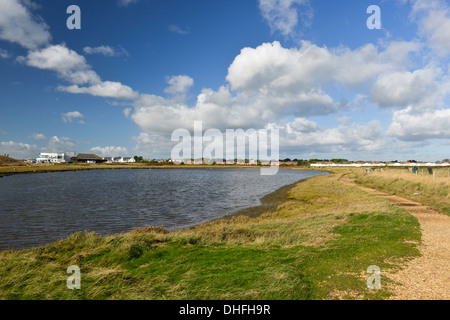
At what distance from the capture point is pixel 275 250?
10914 mm

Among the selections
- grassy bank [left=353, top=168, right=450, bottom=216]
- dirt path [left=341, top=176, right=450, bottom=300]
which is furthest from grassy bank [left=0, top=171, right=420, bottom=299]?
grassy bank [left=353, top=168, right=450, bottom=216]

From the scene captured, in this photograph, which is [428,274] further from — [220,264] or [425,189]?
[425,189]

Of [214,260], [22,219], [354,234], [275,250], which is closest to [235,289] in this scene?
[214,260]

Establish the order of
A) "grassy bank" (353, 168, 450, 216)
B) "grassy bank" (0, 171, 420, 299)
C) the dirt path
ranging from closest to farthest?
"grassy bank" (0, 171, 420, 299), the dirt path, "grassy bank" (353, 168, 450, 216)

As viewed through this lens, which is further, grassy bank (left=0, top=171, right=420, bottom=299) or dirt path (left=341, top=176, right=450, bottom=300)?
dirt path (left=341, top=176, right=450, bottom=300)

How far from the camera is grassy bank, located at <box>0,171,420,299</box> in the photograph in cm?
704

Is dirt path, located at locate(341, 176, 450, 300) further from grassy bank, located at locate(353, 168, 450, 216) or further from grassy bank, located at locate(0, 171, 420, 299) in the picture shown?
grassy bank, located at locate(353, 168, 450, 216)

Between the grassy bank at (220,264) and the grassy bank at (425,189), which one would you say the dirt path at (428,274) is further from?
the grassy bank at (425,189)

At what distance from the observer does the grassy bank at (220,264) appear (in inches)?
277

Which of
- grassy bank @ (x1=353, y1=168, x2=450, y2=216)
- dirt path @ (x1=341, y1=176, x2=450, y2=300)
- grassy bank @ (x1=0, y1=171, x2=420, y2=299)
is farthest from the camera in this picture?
grassy bank @ (x1=353, y1=168, x2=450, y2=216)

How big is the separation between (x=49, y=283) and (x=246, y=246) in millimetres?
7490
